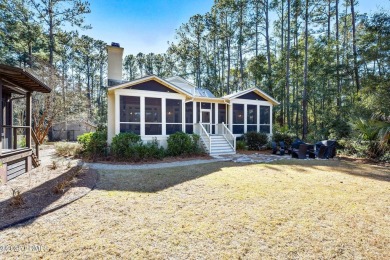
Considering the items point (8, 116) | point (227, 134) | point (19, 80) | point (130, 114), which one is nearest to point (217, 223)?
point (19, 80)

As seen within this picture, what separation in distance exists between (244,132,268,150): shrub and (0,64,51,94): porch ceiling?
12.4 meters

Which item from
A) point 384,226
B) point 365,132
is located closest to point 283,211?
point 384,226

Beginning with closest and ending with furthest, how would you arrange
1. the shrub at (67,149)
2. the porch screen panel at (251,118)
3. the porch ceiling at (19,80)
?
1. the porch ceiling at (19,80)
2. the shrub at (67,149)
3. the porch screen panel at (251,118)

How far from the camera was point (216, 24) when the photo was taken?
25.5 meters

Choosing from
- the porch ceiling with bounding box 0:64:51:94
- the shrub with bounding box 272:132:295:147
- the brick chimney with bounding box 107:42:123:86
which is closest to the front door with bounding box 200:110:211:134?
the shrub with bounding box 272:132:295:147

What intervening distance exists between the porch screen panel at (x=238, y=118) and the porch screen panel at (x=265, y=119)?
195 cm

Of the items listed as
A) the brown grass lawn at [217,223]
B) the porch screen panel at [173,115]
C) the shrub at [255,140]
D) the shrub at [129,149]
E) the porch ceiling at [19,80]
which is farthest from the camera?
the shrub at [255,140]

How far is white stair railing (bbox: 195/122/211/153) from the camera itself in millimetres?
12498

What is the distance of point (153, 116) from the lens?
1188cm

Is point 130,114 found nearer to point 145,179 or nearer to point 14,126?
point 14,126

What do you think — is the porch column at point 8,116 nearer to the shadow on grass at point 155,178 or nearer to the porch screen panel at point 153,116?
the shadow on grass at point 155,178

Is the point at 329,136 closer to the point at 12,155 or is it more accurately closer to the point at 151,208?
the point at 151,208

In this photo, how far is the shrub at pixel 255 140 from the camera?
49.1ft

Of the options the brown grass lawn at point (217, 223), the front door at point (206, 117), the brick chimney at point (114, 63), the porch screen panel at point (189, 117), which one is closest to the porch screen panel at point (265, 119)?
the front door at point (206, 117)
